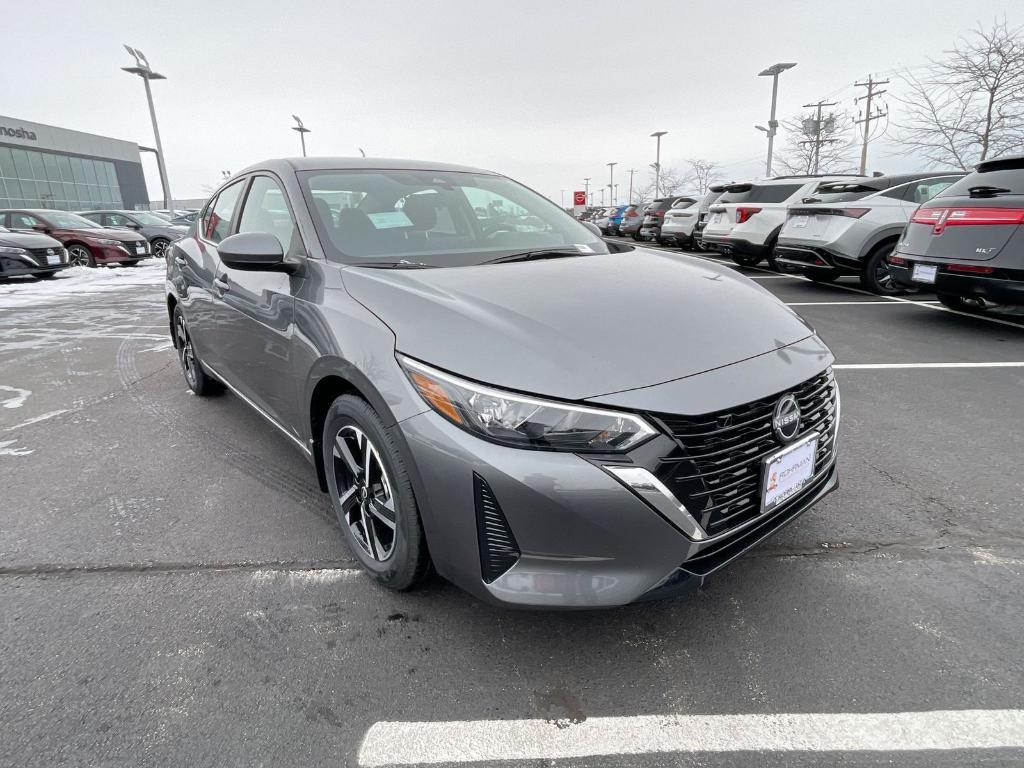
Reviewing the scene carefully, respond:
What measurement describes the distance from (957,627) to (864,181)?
826 centimetres

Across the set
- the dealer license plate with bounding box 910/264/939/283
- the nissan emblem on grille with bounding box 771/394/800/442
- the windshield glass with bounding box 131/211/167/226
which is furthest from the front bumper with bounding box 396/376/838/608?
the windshield glass with bounding box 131/211/167/226

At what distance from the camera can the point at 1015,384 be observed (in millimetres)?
4320

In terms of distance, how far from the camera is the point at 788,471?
1867 millimetres

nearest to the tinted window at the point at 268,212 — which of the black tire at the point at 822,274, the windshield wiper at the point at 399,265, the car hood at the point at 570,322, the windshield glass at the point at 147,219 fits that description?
the windshield wiper at the point at 399,265

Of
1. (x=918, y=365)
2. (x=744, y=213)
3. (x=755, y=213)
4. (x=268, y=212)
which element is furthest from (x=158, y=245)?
(x=918, y=365)

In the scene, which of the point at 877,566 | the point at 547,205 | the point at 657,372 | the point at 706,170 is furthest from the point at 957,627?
the point at 706,170

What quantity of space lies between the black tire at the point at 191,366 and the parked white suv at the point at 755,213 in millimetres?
8681

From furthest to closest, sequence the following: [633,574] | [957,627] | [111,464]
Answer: [111,464] < [957,627] < [633,574]

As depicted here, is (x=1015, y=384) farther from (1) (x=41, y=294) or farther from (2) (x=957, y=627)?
(1) (x=41, y=294)

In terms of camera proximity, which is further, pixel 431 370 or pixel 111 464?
pixel 111 464

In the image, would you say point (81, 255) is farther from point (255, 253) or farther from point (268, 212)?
point (255, 253)

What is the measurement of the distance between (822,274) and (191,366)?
8.38m

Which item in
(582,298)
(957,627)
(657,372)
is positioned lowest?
(957,627)

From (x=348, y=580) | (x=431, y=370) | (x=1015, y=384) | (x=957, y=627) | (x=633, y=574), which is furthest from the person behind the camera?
(x=1015, y=384)
